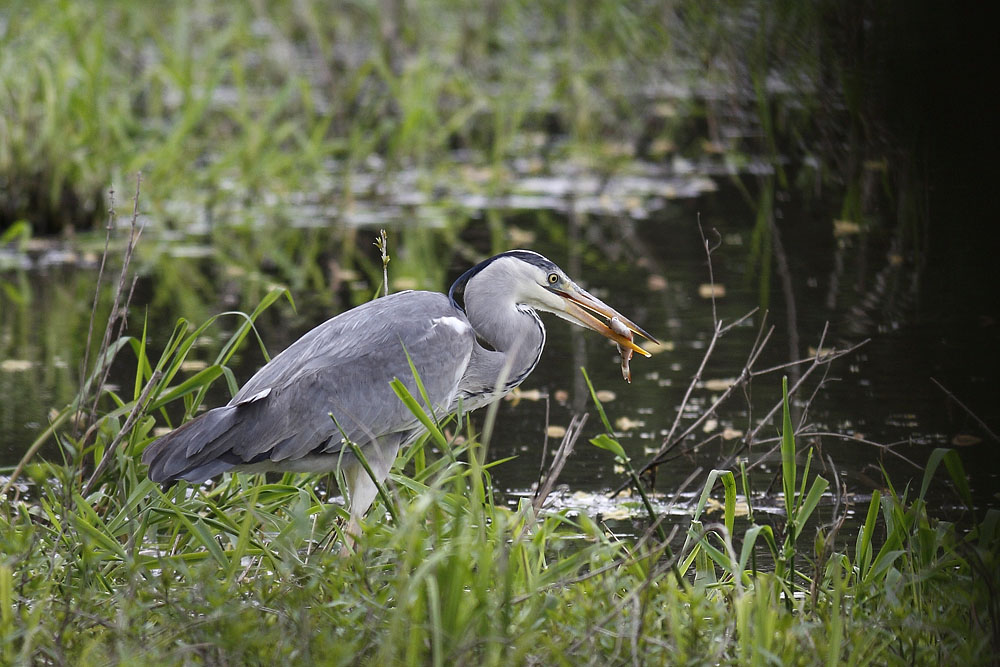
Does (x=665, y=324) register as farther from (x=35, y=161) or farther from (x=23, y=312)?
(x=35, y=161)

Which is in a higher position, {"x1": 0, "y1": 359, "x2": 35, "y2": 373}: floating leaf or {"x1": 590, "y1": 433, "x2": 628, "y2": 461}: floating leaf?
{"x1": 590, "y1": 433, "x2": 628, "y2": 461}: floating leaf

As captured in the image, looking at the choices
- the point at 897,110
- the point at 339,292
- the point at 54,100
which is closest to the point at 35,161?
the point at 54,100

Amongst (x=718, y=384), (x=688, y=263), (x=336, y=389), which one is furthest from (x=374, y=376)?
(x=688, y=263)

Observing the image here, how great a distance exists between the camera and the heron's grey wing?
3.99 meters

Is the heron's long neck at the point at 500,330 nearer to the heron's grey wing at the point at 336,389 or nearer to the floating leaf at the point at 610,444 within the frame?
the heron's grey wing at the point at 336,389

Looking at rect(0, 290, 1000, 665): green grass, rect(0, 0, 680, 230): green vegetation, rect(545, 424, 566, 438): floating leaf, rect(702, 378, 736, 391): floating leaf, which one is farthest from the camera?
rect(0, 0, 680, 230): green vegetation

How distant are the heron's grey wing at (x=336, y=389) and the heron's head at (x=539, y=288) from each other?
144mm

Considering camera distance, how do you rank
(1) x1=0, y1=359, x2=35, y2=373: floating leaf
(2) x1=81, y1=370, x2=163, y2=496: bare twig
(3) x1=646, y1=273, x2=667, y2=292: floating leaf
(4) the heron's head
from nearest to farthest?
(2) x1=81, y1=370, x2=163, y2=496: bare twig < (4) the heron's head < (1) x1=0, y1=359, x2=35, y2=373: floating leaf < (3) x1=646, y1=273, x2=667, y2=292: floating leaf

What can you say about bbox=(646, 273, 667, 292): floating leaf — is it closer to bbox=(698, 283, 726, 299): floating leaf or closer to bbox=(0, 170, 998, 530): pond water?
bbox=(0, 170, 998, 530): pond water

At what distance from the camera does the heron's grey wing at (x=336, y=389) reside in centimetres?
399

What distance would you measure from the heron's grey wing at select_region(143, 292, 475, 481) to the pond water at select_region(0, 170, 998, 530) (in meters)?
0.55

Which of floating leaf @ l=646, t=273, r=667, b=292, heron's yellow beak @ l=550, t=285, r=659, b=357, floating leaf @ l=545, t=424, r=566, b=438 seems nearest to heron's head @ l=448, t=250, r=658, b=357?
heron's yellow beak @ l=550, t=285, r=659, b=357

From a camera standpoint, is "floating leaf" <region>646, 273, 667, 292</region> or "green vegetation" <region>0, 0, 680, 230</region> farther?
"green vegetation" <region>0, 0, 680, 230</region>

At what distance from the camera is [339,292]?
8000mm
